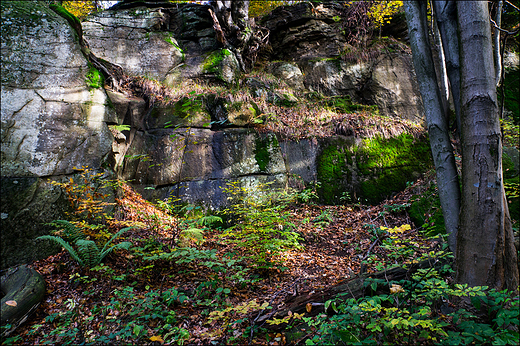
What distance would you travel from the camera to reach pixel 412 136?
7.29 metres

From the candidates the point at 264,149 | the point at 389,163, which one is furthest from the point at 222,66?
the point at 389,163

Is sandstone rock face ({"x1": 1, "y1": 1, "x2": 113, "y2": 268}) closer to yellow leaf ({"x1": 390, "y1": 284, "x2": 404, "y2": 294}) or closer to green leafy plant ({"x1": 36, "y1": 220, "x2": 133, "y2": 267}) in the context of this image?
green leafy plant ({"x1": 36, "y1": 220, "x2": 133, "y2": 267})

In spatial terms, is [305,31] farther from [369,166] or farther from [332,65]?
[369,166]

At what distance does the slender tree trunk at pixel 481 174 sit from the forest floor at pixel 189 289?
515 mm

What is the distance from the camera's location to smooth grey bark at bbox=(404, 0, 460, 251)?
9.08ft

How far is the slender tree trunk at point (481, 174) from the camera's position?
87.4 inches

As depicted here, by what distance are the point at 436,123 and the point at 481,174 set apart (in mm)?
881

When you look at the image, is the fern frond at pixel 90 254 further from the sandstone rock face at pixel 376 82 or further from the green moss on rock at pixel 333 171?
the sandstone rock face at pixel 376 82

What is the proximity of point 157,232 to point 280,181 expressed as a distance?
325 cm

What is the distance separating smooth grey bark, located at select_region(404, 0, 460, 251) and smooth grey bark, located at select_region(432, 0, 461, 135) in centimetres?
15

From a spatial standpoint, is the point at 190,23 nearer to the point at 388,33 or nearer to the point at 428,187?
the point at 388,33

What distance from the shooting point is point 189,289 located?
3521 millimetres

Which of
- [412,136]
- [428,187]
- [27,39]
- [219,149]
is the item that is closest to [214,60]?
[219,149]

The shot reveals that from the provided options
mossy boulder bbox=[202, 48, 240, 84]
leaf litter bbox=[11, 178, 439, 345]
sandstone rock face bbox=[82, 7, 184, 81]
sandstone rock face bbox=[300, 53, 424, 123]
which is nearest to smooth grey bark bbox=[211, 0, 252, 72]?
mossy boulder bbox=[202, 48, 240, 84]
